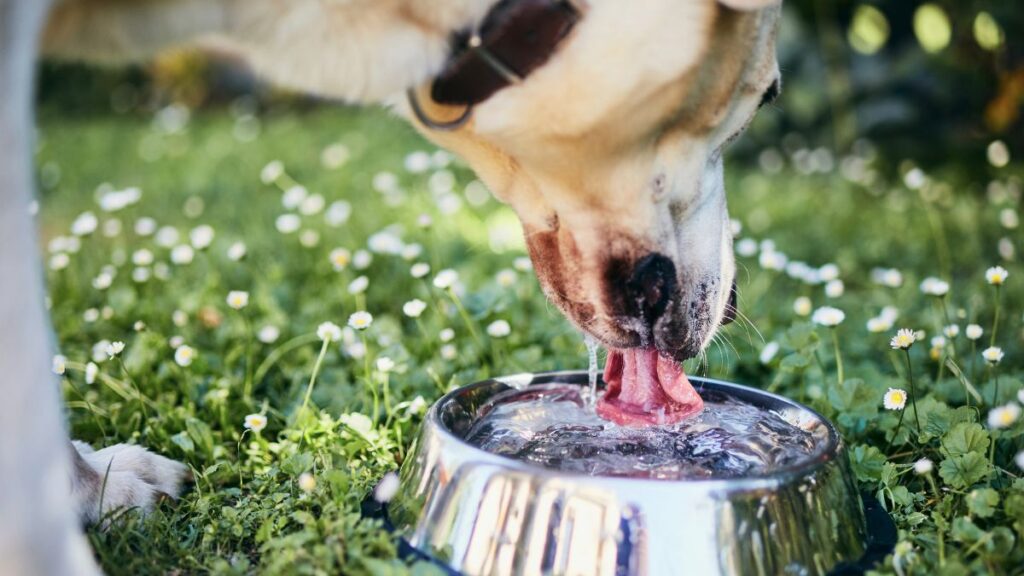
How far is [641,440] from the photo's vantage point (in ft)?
6.27

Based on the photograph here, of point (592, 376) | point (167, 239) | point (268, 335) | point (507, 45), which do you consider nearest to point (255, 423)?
point (268, 335)

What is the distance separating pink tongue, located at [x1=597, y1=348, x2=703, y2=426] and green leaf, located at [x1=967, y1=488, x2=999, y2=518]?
1.61 ft

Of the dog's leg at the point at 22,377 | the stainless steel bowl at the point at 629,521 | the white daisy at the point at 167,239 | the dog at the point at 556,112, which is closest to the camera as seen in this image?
the dog's leg at the point at 22,377

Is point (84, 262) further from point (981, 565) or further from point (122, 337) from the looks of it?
point (981, 565)

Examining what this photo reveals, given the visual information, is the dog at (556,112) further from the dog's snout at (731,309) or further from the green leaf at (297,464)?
the green leaf at (297,464)

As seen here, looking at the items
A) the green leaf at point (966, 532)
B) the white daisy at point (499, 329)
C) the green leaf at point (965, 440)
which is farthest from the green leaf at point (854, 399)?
the white daisy at point (499, 329)

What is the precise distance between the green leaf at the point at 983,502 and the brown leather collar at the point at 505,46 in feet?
3.29

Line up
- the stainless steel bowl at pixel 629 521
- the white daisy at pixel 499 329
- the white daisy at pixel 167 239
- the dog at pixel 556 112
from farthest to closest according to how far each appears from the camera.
A: 1. the white daisy at pixel 167 239
2. the white daisy at pixel 499 329
3. the dog at pixel 556 112
4. the stainless steel bowl at pixel 629 521

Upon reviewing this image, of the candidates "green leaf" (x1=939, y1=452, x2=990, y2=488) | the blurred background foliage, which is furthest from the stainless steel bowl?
the blurred background foliage

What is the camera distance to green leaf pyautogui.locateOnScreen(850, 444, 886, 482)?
1922 millimetres

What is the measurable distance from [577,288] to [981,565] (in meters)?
0.81

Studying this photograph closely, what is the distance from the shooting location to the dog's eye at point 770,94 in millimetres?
1941

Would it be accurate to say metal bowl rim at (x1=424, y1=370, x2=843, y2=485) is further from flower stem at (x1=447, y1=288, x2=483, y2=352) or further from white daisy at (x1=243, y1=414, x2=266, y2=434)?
flower stem at (x1=447, y1=288, x2=483, y2=352)

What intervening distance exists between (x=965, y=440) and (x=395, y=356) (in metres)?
1.17
